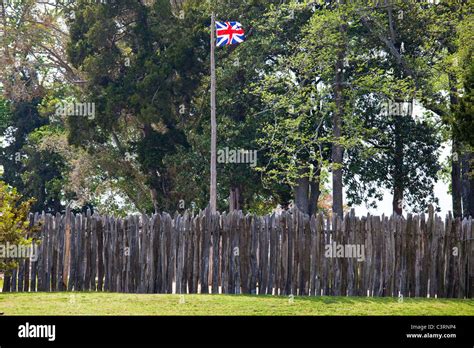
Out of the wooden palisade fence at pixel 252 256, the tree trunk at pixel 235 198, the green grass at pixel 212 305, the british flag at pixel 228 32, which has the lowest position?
the green grass at pixel 212 305

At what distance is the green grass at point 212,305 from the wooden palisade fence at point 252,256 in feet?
2.40

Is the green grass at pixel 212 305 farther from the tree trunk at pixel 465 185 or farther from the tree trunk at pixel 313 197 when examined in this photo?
the tree trunk at pixel 313 197

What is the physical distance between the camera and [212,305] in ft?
62.6

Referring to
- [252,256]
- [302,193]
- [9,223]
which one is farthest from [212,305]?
[302,193]

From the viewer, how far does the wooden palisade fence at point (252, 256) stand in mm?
21500

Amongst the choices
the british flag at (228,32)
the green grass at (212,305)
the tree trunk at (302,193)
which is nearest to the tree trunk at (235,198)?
the tree trunk at (302,193)

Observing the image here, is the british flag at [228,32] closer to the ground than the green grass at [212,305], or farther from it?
farther from it

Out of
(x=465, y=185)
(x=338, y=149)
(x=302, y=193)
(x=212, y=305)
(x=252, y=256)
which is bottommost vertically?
(x=212, y=305)

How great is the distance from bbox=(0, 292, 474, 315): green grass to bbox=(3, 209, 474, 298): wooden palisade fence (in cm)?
73

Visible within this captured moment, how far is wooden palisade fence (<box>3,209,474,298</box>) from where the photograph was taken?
21500 millimetres

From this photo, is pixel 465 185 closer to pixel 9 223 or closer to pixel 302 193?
pixel 302 193

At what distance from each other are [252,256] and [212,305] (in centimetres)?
285
